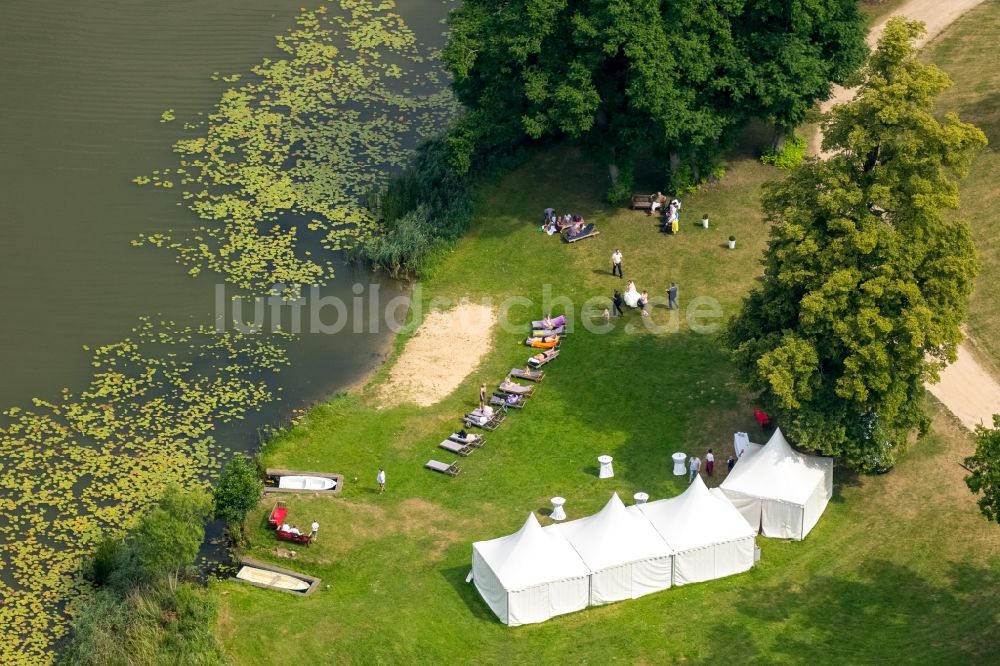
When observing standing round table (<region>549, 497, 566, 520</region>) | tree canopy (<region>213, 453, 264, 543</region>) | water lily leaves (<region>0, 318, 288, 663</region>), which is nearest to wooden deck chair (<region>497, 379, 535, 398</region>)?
standing round table (<region>549, 497, 566, 520</region>)

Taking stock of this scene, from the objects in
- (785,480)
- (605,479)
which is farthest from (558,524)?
(785,480)

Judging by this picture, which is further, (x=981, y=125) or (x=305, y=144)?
(x=305, y=144)

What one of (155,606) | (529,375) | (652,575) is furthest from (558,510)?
(155,606)

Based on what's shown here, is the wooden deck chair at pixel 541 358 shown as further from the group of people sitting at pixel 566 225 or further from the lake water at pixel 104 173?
the group of people sitting at pixel 566 225

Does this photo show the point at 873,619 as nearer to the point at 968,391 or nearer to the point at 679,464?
the point at 679,464

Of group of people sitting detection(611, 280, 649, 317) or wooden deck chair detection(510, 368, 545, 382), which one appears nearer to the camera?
wooden deck chair detection(510, 368, 545, 382)

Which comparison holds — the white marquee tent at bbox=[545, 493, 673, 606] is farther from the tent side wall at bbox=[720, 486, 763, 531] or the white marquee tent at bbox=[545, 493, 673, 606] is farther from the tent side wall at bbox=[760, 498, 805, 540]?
the tent side wall at bbox=[760, 498, 805, 540]
